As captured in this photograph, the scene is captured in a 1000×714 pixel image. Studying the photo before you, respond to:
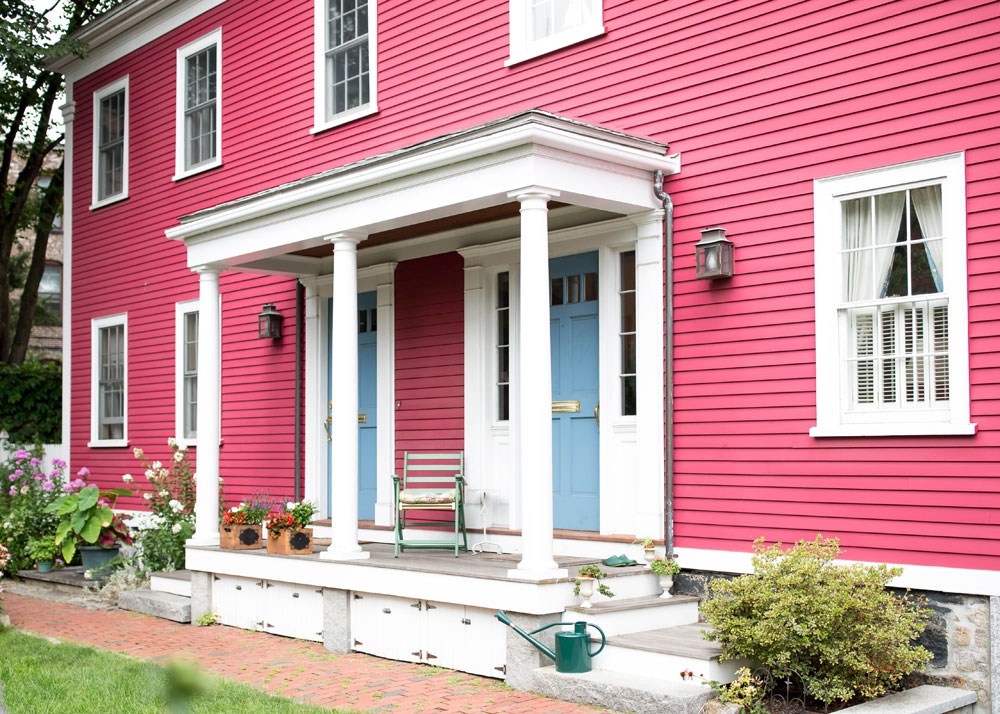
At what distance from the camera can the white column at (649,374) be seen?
7066 mm

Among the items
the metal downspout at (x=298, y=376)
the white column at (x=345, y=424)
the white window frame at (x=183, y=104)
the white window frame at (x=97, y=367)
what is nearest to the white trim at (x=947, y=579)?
the white column at (x=345, y=424)

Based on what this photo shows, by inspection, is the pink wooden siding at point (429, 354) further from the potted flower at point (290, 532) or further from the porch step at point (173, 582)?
the porch step at point (173, 582)

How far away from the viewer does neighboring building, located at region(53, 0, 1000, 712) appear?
5824 mm

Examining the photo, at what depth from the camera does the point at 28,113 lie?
17359mm

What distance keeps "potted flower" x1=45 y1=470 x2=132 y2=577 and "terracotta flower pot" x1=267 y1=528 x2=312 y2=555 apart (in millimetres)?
3739

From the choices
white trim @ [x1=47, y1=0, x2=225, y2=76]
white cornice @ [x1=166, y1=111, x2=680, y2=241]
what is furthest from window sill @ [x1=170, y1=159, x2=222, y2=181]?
white cornice @ [x1=166, y1=111, x2=680, y2=241]

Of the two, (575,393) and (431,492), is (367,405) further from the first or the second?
(575,393)

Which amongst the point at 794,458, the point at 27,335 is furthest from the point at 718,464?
the point at 27,335

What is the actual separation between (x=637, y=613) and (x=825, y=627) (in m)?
1.46

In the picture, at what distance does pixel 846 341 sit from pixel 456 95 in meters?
4.36

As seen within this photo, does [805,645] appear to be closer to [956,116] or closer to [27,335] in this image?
[956,116]

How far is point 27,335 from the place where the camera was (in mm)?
17891

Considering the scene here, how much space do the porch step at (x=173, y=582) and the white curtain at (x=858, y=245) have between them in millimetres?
6652

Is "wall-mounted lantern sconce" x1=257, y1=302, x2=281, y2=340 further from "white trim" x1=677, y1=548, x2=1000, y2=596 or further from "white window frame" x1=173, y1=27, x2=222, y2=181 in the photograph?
"white trim" x1=677, y1=548, x2=1000, y2=596
